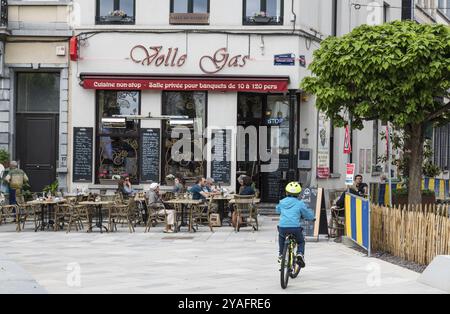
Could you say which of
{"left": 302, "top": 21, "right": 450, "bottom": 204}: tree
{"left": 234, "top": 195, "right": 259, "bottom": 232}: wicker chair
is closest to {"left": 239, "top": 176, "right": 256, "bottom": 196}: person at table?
{"left": 234, "top": 195, "right": 259, "bottom": 232}: wicker chair

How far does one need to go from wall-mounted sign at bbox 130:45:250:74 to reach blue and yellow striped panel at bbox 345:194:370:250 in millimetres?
8211

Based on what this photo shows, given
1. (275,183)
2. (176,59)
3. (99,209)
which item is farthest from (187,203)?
(176,59)

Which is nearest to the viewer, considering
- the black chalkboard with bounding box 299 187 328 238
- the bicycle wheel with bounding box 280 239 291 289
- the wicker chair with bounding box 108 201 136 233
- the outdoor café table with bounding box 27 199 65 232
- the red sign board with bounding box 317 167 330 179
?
the bicycle wheel with bounding box 280 239 291 289

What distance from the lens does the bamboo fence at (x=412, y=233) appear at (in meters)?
13.8

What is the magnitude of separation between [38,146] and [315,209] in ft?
33.7

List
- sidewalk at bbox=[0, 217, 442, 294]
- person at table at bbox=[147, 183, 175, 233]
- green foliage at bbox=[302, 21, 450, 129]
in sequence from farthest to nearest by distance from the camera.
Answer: person at table at bbox=[147, 183, 175, 233] < green foliage at bbox=[302, 21, 450, 129] < sidewalk at bbox=[0, 217, 442, 294]

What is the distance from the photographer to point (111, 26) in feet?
81.4

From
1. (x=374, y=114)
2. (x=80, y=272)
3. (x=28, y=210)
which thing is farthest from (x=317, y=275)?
(x=28, y=210)

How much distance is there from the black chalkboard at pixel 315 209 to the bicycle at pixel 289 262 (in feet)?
19.2

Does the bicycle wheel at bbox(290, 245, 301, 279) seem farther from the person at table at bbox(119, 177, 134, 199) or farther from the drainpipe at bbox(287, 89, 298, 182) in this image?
the drainpipe at bbox(287, 89, 298, 182)

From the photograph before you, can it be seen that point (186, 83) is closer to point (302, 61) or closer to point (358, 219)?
point (302, 61)

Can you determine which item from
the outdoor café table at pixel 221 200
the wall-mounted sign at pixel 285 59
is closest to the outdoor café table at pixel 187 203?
the outdoor café table at pixel 221 200

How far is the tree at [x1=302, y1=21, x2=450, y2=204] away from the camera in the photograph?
16.3m

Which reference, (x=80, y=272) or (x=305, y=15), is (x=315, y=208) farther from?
(x=305, y=15)
